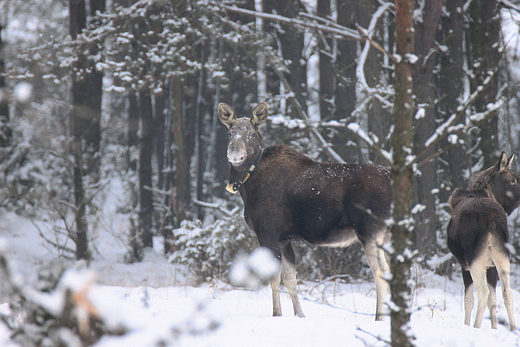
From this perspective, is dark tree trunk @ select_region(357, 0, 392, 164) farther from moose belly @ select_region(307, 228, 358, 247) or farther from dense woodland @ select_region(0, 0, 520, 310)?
moose belly @ select_region(307, 228, 358, 247)

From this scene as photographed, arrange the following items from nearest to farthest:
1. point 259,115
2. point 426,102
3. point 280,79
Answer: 1. point 259,115
2. point 426,102
3. point 280,79

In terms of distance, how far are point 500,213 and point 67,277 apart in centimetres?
464

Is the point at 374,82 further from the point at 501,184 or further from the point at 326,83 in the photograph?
the point at 501,184

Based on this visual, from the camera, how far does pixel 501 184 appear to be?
5.57 meters

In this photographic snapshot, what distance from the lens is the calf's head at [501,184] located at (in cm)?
554

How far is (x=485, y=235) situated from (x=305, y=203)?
81.2 inches

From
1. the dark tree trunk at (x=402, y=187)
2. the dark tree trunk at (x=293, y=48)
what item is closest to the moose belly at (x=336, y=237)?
the dark tree trunk at (x=402, y=187)

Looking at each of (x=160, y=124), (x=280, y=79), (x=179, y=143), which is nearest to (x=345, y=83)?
(x=280, y=79)

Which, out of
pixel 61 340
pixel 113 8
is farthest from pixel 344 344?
pixel 113 8

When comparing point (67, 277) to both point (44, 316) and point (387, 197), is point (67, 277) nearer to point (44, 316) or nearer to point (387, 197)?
point (44, 316)

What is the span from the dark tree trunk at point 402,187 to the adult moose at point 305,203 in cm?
240

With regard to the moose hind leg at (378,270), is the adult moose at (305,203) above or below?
above

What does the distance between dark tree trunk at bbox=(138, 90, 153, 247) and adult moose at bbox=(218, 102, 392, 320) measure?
10480 millimetres

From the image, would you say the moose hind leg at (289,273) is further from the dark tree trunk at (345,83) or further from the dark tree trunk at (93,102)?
the dark tree trunk at (93,102)
